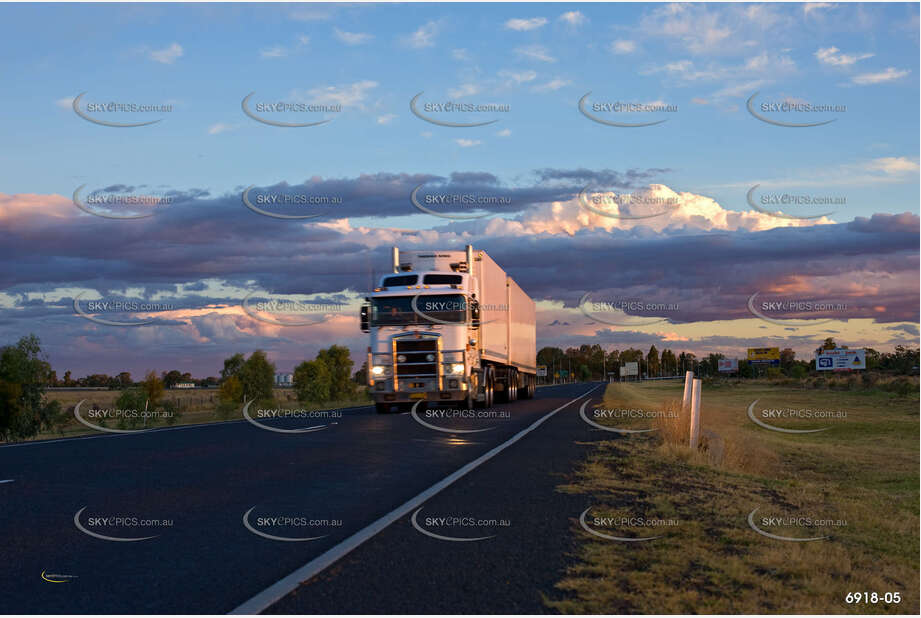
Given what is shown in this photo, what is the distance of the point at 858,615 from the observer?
5.44 meters

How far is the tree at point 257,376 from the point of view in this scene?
76875 millimetres

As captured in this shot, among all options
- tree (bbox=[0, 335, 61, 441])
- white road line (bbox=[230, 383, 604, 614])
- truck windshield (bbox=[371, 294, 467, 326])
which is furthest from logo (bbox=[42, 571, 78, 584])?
tree (bbox=[0, 335, 61, 441])

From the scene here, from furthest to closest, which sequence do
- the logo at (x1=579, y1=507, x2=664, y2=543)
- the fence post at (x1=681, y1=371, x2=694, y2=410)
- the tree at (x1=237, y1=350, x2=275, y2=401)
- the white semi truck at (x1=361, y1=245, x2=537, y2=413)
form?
the tree at (x1=237, y1=350, x2=275, y2=401) < the white semi truck at (x1=361, y1=245, x2=537, y2=413) < the fence post at (x1=681, y1=371, x2=694, y2=410) < the logo at (x1=579, y1=507, x2=664, y2=543)

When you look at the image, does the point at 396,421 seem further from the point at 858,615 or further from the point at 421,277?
the point at 858,615

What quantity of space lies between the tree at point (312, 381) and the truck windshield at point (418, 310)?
132ft

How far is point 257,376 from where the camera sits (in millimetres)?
78438

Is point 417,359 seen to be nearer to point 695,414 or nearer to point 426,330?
point 426,330

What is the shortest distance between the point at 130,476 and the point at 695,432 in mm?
9422

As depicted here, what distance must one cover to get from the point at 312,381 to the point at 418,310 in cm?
4342

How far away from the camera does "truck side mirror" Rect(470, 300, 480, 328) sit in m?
26.4

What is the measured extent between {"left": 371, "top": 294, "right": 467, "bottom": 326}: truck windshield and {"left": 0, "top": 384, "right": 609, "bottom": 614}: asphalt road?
1069 cm

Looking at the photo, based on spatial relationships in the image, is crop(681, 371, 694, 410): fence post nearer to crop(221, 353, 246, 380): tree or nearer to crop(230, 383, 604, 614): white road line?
crop(230, 383, 604, 614): white road line

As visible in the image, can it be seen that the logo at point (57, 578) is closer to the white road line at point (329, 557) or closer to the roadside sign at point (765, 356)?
the white road line at point (329, 557)

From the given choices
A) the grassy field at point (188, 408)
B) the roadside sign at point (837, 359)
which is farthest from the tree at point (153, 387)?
the roadside sign at point (837, 359)
